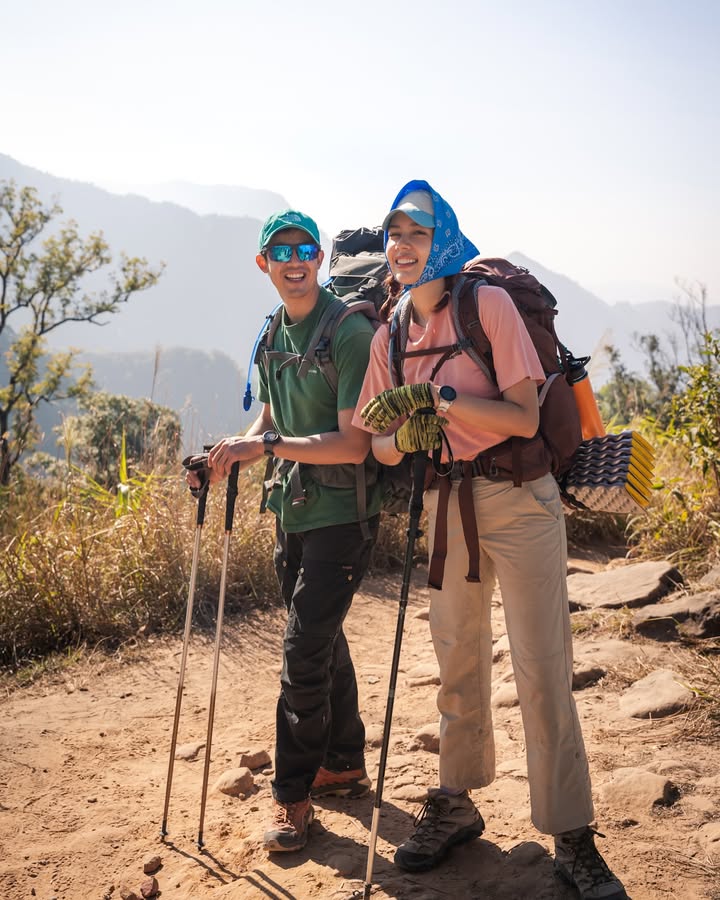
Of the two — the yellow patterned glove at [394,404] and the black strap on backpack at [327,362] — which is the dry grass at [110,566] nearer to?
Result: the black strap on backpack at [327,362]

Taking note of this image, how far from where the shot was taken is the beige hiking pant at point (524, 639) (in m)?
2.53

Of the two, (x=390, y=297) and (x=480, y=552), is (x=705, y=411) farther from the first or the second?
(x=480, y=552)

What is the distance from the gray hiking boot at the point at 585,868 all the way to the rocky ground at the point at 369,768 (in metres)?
0.08

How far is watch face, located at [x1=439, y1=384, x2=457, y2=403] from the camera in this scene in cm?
245

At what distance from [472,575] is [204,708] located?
98.8 inches

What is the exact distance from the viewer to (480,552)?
2684mm

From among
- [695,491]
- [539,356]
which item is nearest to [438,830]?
[539,356]

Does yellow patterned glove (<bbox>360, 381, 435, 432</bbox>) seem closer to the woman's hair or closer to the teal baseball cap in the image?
the woman's hair

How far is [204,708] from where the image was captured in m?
4.60

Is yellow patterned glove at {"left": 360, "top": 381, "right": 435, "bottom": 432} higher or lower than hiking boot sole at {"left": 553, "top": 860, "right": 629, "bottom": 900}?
higher

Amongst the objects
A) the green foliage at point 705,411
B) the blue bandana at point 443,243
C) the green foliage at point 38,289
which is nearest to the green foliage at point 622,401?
the green foliage at point 705,411

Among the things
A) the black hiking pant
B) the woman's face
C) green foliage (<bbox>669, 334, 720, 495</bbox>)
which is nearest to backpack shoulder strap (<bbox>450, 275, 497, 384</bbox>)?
the woman's face

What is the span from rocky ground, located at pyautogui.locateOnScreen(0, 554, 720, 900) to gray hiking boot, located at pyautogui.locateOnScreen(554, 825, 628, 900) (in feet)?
0.28

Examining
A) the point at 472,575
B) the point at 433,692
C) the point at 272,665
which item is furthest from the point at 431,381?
the point at 272,665
